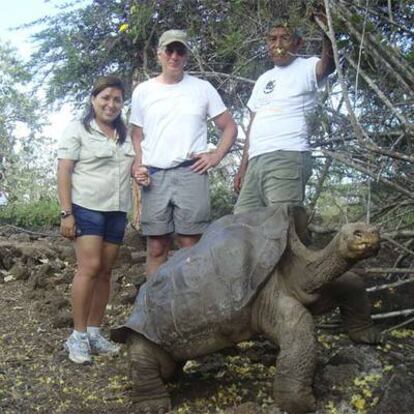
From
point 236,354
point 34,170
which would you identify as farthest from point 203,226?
point 34,170

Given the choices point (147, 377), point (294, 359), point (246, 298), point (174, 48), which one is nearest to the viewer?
point (294, 359)

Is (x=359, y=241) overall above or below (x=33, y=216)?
above

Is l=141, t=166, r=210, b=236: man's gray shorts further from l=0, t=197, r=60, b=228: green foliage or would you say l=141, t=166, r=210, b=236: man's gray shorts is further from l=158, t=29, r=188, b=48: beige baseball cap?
l=0, t=197, r=60, b=228: green foliage

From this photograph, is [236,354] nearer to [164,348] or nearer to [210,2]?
[164,348]

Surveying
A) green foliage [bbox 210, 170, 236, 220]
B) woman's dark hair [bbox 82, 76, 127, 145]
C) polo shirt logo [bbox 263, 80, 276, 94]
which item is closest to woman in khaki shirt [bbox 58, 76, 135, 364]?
woman's dark hair [bbox 82, 76, 127, 145]

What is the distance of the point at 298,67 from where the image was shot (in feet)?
12.1

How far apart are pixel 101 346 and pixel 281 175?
1.45m

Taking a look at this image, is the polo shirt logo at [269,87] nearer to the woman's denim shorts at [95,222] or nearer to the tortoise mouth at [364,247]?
the woman's denim shorts at [95,222]

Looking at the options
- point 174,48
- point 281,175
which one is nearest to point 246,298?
point 281,175

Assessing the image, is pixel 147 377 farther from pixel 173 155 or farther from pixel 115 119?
pixel 115 119

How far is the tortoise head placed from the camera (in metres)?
2.61

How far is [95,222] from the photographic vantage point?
3.75m

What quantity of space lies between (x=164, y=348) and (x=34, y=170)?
1968 cm

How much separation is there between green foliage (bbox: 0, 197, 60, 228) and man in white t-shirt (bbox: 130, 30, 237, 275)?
6672mm
